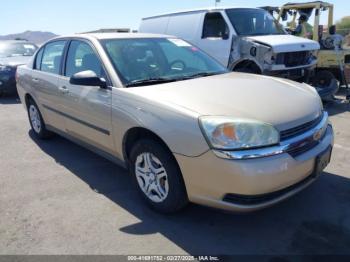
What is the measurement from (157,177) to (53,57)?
2.66 meters

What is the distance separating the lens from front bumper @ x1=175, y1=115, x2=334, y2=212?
262 cm

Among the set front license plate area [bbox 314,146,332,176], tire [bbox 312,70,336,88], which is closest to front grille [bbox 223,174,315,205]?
front license plate area [bbox 314,146,332,176]

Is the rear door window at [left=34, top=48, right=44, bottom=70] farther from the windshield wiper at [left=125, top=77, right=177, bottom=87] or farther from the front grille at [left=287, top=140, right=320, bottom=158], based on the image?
the front grille at [left=287, top=140, right=320, bottom=158]

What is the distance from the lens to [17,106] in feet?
29.6

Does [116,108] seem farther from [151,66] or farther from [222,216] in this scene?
[222,216]

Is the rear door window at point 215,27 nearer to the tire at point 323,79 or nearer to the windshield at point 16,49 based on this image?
the tire at point 323,79

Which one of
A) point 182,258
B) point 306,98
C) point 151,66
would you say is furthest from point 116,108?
point 306,98

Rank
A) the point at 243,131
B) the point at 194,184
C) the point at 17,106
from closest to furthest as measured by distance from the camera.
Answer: the point at 243,131 → the point at 194,184 → the point at 17,106

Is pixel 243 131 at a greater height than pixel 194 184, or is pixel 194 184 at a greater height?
pixel 243 131

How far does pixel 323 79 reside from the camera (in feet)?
28.3

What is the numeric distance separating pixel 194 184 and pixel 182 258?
0.57m

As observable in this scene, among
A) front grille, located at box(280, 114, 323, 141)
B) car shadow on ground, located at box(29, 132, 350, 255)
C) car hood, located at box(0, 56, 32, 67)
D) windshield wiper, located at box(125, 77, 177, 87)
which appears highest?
windshield wiper, located at box(125, 77, 177, 87)

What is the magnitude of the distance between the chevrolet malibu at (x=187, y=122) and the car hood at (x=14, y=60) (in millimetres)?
6268

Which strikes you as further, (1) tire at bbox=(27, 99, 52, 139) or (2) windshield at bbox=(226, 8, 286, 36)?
(2) windshield at bbox=(226, 8, 286, 36)
